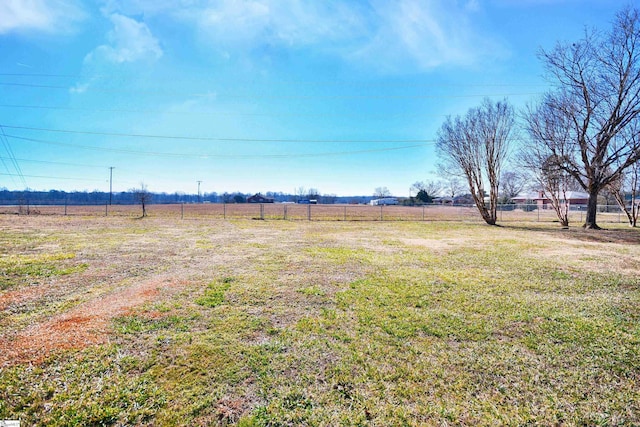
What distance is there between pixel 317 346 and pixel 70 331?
3180mm

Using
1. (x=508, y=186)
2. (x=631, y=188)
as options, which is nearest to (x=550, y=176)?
(x=631, y=188)

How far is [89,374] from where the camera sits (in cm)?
284

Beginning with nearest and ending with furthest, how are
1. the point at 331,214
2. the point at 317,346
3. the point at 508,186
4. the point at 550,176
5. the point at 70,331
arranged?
the point at 317,346
the point at 70,331
the point at 550,176
the point at 331,214
the point at 508,186

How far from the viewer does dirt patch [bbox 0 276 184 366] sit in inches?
127

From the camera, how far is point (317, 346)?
346 centimetres

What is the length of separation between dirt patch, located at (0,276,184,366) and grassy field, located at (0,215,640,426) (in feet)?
0.09

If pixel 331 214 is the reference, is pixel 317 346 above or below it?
below

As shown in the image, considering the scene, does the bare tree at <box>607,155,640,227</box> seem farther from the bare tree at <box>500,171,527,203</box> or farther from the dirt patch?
the dirt patch

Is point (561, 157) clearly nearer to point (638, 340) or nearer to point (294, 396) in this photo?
point (638, 340)

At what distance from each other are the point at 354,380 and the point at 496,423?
1.17 meters

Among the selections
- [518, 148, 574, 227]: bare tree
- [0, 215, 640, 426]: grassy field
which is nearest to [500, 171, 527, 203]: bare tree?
Answer: [518, 148, 574, 227]: bare tree

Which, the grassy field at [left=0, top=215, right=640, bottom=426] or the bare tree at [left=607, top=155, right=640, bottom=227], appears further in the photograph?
the bare tree at [left=607, top=155, right=640, bottom=227]

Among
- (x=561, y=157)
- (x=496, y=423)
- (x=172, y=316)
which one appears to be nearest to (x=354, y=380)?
(x=496, y=423)

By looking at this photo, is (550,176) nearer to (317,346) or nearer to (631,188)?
(631,188)
